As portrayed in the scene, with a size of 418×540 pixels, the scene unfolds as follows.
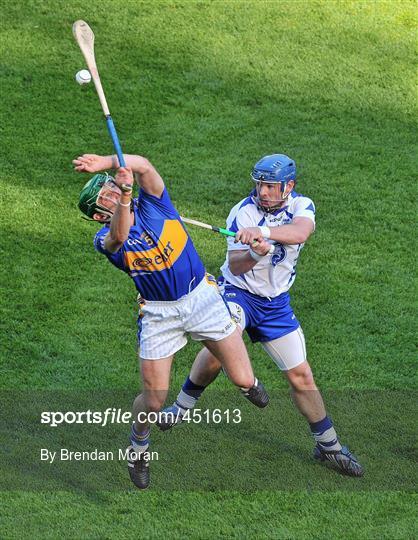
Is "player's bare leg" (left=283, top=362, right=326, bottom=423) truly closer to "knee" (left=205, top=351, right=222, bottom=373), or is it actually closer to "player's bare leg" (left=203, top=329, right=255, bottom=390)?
"player's bare leg" (left=203, top=329, right=255, bottom=390)

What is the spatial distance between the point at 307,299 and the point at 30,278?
102 inches

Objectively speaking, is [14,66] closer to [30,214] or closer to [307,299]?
[30,214]

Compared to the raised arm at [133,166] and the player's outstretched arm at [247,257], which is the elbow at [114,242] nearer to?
the raised arm at [133,166]

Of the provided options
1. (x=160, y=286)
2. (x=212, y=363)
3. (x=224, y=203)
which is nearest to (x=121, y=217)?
(x=160, y=286)

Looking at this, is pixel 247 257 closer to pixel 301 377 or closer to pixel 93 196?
pixel 301 377

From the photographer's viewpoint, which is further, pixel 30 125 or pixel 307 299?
pixel 30 125

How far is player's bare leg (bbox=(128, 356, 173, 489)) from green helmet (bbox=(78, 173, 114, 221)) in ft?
3.64

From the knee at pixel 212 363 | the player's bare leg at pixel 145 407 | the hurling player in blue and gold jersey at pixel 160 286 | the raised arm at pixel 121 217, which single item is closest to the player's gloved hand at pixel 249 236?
the hurling player in blue and gold jersey at pixel 160 286

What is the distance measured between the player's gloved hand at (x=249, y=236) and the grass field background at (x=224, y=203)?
71.1 inches

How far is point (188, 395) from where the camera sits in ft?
30.2

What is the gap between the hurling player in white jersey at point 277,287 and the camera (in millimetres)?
8578

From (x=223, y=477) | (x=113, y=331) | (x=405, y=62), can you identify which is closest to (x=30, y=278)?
(x=113, y=331)

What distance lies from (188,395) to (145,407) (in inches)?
32.5

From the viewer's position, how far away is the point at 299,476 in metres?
8.84
